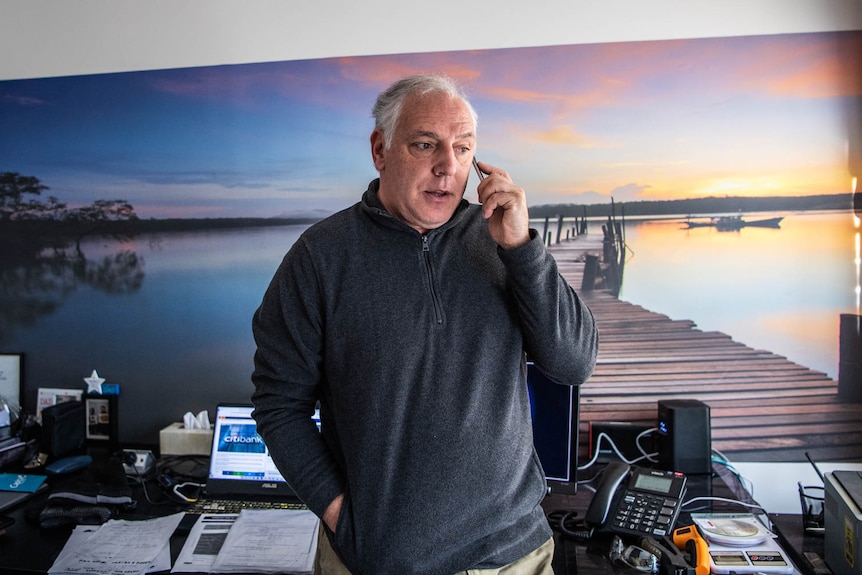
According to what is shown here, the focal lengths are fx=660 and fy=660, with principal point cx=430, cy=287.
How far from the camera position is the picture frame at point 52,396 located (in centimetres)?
268

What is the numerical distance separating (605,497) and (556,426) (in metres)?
0.32

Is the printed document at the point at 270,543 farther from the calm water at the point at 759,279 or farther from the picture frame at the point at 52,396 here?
the calm water at the point at 759,279

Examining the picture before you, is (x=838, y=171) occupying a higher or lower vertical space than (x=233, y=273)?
Result: higher

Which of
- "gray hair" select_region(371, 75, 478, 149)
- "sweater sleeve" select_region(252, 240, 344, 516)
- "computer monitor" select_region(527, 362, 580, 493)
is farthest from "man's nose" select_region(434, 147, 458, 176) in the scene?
"computer monitor" select_region(527, 362, 580, 493)

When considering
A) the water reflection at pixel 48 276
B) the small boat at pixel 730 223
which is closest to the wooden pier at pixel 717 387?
the small boat at pixel 730 223

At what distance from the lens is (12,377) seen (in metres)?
2.72

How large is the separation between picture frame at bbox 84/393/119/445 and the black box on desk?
8.03 feet

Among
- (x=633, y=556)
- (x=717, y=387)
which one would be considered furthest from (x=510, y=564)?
(x=717, y=387)

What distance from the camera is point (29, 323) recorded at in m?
2.72

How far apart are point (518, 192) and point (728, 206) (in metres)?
1.39

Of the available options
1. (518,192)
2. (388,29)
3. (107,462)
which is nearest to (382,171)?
(518,192)

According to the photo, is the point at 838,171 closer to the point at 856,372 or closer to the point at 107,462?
the point at 856,372

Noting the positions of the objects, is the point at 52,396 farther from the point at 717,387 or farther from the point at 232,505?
the point at 717,387

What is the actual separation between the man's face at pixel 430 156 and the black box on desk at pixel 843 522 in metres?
1.14
